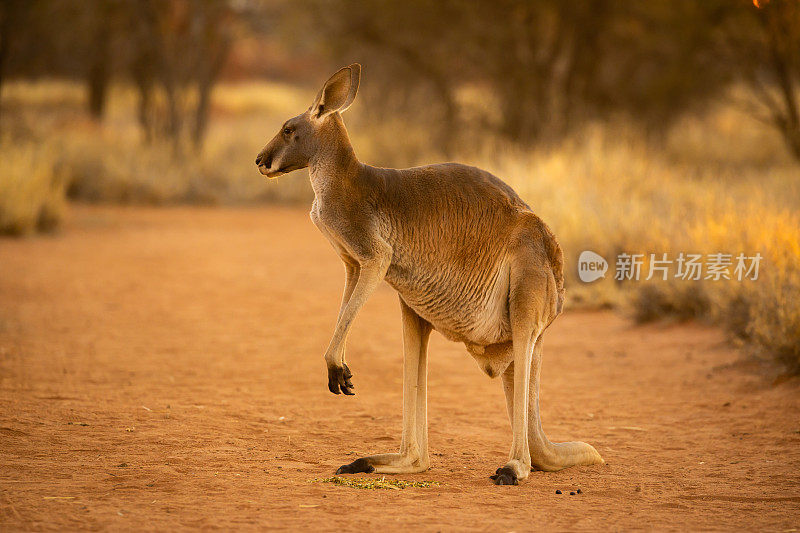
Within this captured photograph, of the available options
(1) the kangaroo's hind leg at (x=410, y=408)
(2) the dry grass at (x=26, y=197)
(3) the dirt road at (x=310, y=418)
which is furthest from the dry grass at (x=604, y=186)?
(1) the kangaroo's hind leg at (x=410, y=408)

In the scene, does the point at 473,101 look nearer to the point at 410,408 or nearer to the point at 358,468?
the point at 410,408

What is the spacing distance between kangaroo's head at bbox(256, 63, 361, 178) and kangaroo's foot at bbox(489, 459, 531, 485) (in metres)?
1.84

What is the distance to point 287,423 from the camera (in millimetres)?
6570

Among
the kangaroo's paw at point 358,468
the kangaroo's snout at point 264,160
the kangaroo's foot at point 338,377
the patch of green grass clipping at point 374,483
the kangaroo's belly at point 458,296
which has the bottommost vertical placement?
the patch of green grass clipping at point 374,483

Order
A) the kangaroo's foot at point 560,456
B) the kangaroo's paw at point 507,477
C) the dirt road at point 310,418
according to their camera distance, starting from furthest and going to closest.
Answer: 1. the kangaroo's foot at point 560,456
2. the kangaroo's paw at point 507,477
3. the dirt road at point 310,418

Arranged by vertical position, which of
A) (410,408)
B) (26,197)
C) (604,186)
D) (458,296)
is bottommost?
(410,408)

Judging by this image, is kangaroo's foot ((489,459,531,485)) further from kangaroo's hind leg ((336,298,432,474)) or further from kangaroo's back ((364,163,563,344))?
kangaroo's back ((364,163,563,344))

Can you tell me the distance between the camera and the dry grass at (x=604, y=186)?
934cm

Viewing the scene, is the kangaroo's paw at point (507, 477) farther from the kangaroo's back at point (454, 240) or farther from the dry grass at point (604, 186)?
the dry grass at point (604, 186)

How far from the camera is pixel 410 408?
16.9 ft

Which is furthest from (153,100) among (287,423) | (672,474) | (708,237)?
(672,474)

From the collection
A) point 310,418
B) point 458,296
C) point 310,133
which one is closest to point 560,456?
point 458,296

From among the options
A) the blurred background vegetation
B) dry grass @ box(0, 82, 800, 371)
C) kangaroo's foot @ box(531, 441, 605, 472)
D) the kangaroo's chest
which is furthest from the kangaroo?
the blurred background vegetation

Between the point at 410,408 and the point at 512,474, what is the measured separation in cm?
62
